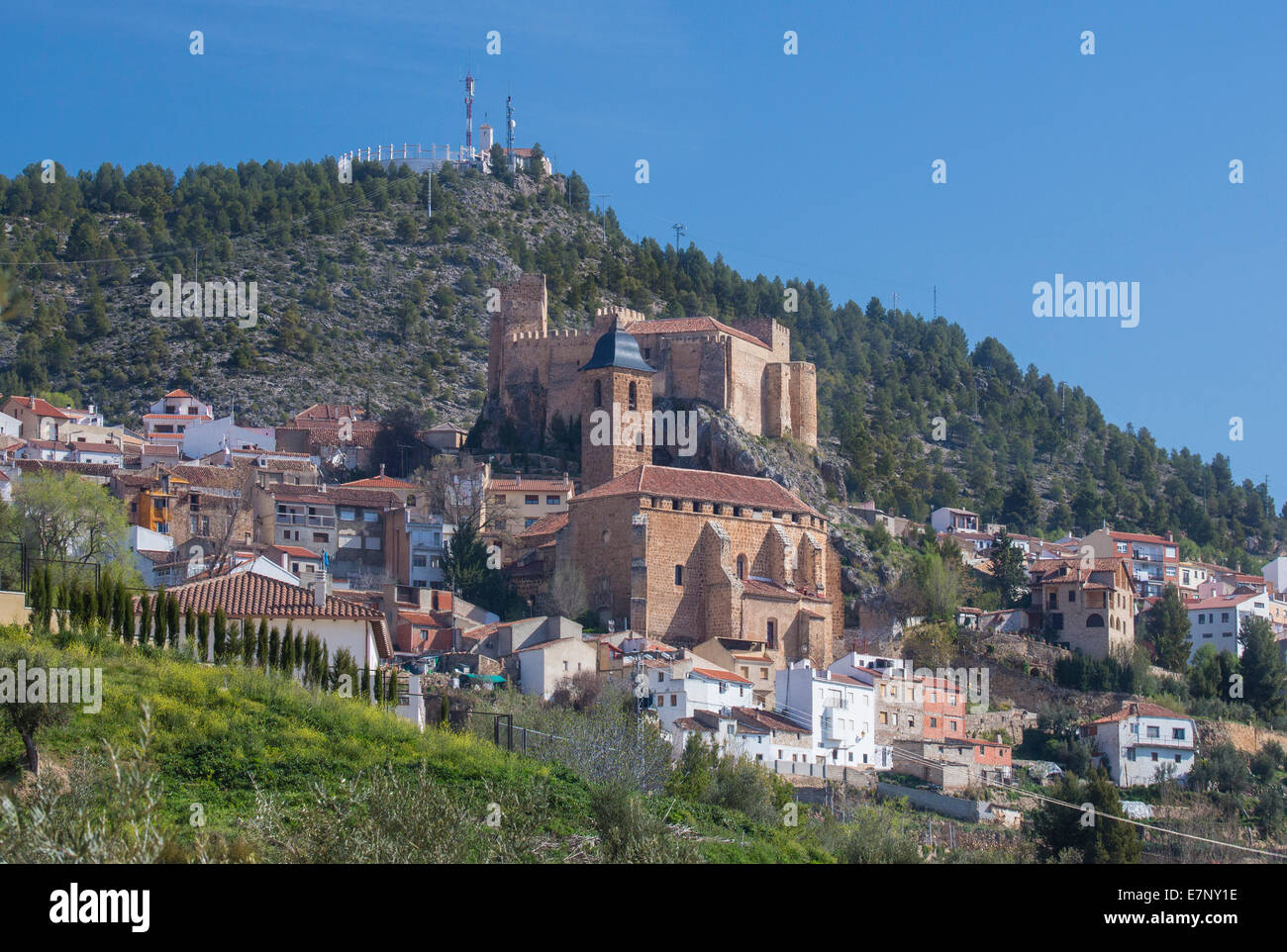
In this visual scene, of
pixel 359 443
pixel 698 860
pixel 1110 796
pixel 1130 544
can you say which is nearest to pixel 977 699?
pixel 1110 796

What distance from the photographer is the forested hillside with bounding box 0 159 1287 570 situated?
98.7 m

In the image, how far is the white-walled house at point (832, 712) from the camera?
173 feet

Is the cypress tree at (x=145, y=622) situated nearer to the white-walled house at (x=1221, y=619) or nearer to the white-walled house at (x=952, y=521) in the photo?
the white-walled house at (x=1221, y=619)

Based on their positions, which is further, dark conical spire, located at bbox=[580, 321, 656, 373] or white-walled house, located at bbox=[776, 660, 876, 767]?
dark conical spire, located at bbox=[580, 321, 656, 373]

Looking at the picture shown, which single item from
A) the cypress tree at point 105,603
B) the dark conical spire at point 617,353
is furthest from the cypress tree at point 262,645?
the dark conical spire at point 617,353

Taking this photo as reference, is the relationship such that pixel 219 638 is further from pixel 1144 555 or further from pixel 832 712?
pixel 1144 555

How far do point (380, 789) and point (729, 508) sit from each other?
4330 cm

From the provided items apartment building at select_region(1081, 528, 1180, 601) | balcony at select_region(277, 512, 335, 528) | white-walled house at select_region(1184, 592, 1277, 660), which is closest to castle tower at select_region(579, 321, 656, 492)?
balcony at select_region(277, 512, 335, 528)

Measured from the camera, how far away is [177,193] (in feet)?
396

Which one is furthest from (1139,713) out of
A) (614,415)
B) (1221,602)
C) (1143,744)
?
(614,415)

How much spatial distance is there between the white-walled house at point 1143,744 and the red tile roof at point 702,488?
47.5ft

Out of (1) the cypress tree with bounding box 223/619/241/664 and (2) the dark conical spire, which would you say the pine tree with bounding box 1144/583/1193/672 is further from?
(1) the cypress tree with bounding box 223/619/241/664

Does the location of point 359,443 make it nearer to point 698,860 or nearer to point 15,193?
point 15,193

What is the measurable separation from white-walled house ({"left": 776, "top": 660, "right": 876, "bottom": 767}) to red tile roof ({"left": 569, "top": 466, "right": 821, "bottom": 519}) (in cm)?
889
